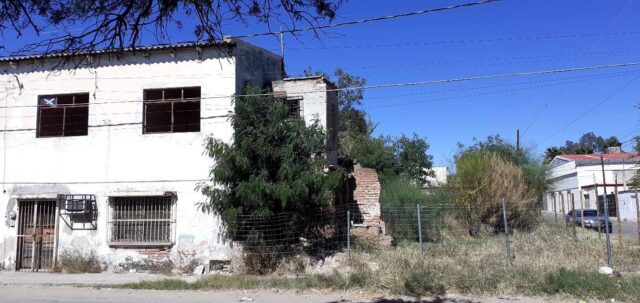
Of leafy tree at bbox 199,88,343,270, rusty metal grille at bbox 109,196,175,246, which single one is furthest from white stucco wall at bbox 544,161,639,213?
rusty metal grille at bbox 109,196,175,246

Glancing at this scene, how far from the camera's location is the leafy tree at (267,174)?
46.8 ft

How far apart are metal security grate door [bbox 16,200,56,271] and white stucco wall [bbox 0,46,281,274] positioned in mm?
257

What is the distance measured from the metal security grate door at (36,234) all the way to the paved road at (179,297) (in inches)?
139

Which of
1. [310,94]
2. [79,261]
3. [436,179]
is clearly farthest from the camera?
[436,179]

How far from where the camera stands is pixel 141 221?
639 inches

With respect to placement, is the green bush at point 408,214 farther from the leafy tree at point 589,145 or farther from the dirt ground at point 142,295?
the leafy tree at point 589,145

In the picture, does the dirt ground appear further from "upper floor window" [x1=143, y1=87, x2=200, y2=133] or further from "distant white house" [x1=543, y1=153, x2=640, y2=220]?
"distant white house" [x1=543, y1=153, x2=640, y2=220]

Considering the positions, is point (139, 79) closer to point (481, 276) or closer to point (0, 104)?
point (0, 104)

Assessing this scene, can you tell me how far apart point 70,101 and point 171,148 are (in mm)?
3876

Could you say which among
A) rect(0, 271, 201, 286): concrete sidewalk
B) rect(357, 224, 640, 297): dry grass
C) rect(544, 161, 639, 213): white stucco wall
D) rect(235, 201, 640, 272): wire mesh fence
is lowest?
rect(0, 271, 201, 286): concrete sidewalk

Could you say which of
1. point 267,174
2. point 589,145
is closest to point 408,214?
point 267,174

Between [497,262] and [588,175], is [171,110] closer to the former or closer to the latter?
[497,262]

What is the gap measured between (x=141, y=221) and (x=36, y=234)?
3.35 metres

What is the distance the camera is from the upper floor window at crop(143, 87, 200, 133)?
16.7m
